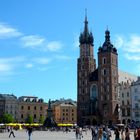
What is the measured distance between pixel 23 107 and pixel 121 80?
39.8 metres

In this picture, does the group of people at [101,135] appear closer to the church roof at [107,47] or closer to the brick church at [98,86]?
the brick church at [98,86]

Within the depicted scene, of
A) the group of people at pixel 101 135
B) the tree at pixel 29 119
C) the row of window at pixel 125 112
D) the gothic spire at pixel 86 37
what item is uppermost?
the gothic spire at pixel 86 37

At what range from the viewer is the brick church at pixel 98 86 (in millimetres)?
108188

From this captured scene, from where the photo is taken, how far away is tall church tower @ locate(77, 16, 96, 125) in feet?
372

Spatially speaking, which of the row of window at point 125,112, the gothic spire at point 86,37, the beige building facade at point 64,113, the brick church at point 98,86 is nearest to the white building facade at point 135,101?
the row of window at point 125,112

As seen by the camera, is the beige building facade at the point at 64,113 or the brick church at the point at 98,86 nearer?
the brick church at the point at 98,86

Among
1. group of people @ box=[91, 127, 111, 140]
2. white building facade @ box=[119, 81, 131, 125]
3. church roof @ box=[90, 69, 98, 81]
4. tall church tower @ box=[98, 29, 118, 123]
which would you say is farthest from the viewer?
church roof @ box=[90, 69, 98, 81]

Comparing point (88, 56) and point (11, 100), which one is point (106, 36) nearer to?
point (88, 56)

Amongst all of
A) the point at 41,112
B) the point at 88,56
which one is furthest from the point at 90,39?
the point at 41,112

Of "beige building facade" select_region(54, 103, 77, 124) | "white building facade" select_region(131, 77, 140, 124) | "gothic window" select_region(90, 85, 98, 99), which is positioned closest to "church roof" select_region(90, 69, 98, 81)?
"gothic window" select_region(90, 85, 98, 99)

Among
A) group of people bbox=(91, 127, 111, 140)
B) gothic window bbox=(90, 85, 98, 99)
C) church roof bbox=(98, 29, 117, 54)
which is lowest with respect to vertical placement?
group of people bbox=(91, 127, 111, 140)

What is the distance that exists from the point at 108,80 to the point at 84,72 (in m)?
9.83

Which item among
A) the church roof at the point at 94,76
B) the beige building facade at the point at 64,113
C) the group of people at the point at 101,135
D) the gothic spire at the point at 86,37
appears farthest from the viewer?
the beige building facade at the point at 64,113

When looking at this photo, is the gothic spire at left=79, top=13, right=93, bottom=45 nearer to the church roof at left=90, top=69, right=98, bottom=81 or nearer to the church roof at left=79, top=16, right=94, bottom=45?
the church roof at left=79, top=16, right=94, bottom=45
